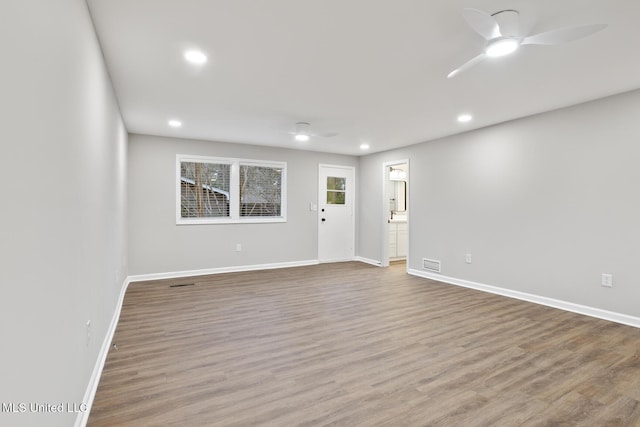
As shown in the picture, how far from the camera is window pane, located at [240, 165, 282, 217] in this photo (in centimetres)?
612

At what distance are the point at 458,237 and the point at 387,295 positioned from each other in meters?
1.60

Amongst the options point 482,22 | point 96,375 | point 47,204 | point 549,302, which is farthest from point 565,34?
point 96,375

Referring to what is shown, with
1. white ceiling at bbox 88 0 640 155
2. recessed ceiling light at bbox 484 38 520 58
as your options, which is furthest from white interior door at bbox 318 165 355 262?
recessed ceiling light at bbox 484 38 520 58

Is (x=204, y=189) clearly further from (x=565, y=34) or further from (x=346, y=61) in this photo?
(x=565, y=34)

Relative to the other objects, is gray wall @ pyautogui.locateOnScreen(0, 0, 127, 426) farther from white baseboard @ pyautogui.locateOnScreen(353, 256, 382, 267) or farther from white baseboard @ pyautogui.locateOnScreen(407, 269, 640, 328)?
white baseboard @ pyautogui.locateOnScreen(353, 256, 382, 267)

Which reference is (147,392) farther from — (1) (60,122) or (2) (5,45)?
(2) (5,45)

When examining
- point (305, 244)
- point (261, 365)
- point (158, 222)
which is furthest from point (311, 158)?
point (261, 365)

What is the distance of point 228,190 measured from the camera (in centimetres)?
599

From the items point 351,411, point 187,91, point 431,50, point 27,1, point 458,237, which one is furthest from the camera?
point 458,237

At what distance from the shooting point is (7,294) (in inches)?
35.2

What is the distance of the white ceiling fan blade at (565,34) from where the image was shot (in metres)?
1.84

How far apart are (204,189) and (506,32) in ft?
16.5

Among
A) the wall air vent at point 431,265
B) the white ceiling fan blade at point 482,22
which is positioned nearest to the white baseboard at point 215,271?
the wall air vent at point 431,265

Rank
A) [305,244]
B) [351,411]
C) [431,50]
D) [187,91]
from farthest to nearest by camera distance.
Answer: [305,244], [187,91], [431,50], [351,411]
